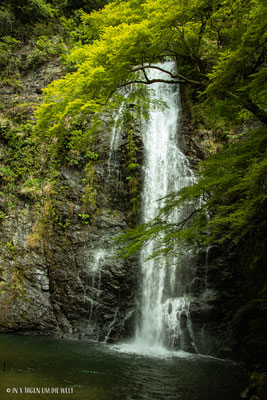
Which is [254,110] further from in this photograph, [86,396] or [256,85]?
[86,396]

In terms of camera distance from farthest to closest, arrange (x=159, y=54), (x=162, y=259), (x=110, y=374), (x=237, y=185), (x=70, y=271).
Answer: (x=70, y=271)
(x=162, y=259)
(x=159, y=54)
(x=110, y=374)
(x=237, y=185)

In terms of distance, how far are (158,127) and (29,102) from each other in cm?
668

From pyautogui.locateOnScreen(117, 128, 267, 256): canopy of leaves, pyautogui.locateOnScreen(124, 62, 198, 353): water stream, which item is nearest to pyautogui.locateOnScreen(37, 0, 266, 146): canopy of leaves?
pyautogui.locateOnScreen(117, 128, 267, 256): canopy of leaves

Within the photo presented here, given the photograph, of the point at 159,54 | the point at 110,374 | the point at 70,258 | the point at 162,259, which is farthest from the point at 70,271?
the point at 159,54

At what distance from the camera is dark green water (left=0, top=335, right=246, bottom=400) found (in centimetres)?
420

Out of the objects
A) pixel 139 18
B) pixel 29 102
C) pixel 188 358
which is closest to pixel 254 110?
pixel 139 18

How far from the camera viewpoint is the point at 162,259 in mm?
9227

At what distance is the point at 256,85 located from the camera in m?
4.29

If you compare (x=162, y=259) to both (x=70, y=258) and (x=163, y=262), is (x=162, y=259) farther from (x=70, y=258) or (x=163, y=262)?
(x=70, y=258)

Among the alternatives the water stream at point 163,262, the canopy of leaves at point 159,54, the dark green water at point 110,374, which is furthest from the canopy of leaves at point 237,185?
the dark green water at point 110,374

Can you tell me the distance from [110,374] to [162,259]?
14.9 feet

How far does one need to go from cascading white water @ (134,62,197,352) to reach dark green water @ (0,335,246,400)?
4.08 ft

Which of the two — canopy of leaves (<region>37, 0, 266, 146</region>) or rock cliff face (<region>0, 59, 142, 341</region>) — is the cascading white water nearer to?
rock cliff face (<region>0, 59, 142, 341</region>)

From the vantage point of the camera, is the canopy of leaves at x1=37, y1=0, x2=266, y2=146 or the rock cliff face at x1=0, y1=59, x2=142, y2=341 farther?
the rock cliff face at x1=0, y1=59, x2=142, y2=341
